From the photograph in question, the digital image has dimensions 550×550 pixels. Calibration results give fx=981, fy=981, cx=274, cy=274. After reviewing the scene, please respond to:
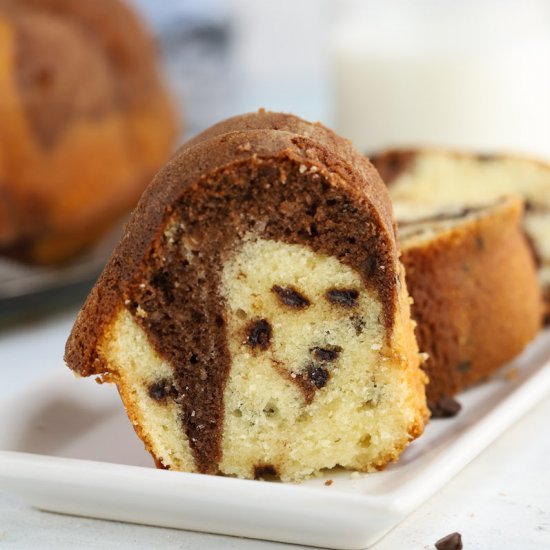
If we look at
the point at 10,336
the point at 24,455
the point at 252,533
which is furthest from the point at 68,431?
the point at 10,336

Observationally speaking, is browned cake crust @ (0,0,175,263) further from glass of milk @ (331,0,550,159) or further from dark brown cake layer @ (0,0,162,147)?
glass of milk @ (331,0,550,159)

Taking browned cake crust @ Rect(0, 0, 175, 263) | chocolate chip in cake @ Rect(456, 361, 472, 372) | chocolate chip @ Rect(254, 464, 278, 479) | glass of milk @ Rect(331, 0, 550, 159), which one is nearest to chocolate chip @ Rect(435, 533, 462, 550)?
chocolate chip @ Rect(254, 464, 278, 479)

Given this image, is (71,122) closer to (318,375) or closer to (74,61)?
(74,61)

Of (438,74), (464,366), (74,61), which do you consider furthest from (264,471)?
(438,74)

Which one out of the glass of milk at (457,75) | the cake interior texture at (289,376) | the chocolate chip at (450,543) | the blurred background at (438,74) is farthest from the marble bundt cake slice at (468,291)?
the glass of milk at (457,75)

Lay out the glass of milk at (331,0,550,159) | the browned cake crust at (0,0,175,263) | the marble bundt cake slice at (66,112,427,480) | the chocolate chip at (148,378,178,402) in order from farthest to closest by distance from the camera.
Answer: the glass of milk at (331,0,550,159), the browned cake crust at (0,0,175,263), the chocolate chip at (148,378,178,402), the marble bundt cake slice at (66,112,427,480)

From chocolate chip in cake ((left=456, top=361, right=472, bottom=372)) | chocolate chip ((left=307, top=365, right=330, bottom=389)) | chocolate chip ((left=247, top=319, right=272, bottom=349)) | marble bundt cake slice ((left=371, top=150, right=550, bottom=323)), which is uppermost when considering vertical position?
Answer: chocolate chip ((left=247, top=319, right=272, bottom=349))
